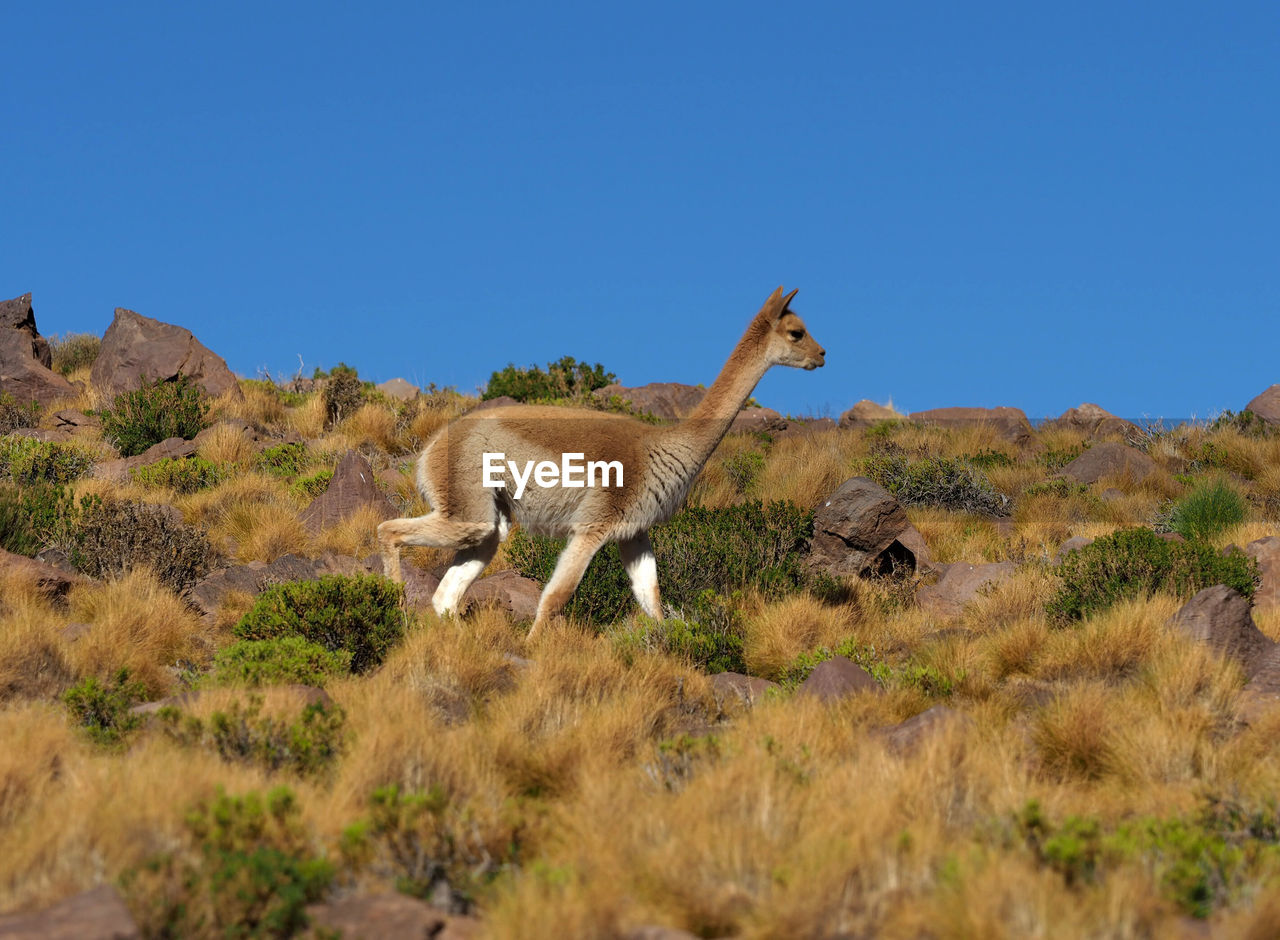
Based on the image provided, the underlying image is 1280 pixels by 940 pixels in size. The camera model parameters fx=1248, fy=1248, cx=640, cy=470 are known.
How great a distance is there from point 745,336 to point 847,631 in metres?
2.61

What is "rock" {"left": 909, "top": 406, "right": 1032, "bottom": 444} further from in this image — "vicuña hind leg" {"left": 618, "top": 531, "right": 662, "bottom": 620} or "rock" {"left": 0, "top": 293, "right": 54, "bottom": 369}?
"rock" {"left": 0, "top": 293, "right": 54, "bottom": 369}

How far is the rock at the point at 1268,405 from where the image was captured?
77.3ft

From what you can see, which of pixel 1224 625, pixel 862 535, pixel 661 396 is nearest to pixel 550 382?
pixel 661 396

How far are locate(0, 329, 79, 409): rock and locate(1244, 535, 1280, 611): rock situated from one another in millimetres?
19423

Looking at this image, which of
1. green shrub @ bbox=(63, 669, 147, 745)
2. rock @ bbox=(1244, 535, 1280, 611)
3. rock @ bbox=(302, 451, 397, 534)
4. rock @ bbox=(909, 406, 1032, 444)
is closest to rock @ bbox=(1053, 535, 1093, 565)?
rock @ bbox=(1244, 535, 1280, 611)

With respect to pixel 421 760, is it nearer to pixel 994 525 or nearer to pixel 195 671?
Answer: pixel 195 671

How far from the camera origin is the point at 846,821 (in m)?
4.98

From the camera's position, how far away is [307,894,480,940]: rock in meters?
4.31

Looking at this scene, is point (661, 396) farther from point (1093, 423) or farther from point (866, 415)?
point (1093, 423)

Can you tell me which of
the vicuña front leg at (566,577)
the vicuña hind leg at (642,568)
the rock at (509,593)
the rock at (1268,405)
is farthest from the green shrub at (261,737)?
the rock at (1268,405)

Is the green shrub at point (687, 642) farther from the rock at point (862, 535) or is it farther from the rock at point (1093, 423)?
the rock at point (1093, 423)

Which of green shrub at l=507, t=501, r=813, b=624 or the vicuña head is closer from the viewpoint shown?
the vicuña head

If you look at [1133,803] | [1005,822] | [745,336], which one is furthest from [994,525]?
[1005,822]

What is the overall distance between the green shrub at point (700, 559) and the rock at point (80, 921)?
642 cm
